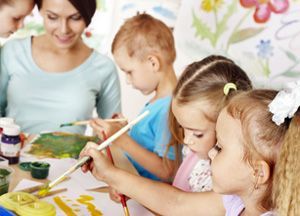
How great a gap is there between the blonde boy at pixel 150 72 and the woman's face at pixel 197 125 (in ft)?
0.77

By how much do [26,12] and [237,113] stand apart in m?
0.80

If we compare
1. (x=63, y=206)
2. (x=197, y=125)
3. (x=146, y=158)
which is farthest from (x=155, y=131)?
(x=63, y=206)

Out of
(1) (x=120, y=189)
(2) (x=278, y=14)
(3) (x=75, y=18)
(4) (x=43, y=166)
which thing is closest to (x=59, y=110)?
(3) (x=75, y=18)

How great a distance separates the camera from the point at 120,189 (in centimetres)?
91

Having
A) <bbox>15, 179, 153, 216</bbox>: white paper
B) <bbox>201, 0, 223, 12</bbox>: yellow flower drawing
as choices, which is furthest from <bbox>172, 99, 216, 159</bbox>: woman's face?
<bbox>201, 0, 223, 12</bbox>: yellow flower drawing

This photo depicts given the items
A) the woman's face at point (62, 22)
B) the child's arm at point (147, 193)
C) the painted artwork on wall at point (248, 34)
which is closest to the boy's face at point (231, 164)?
the child's arm at point (147, 193)

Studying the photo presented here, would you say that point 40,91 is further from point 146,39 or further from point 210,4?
point 210,4

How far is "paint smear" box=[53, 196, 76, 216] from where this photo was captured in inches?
33.3

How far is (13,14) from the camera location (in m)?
1.28

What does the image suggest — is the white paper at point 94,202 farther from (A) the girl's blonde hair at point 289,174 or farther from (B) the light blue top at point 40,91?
(B) the light blue top at point 40,91

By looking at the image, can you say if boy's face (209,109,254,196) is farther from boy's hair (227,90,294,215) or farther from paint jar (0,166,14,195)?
paint jar (0,166,14,195)

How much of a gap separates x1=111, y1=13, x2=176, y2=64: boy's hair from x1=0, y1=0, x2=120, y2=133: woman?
18 centimetres

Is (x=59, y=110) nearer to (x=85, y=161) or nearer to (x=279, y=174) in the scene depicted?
(x=85, y=161)

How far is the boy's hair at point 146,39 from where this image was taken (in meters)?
1.26
